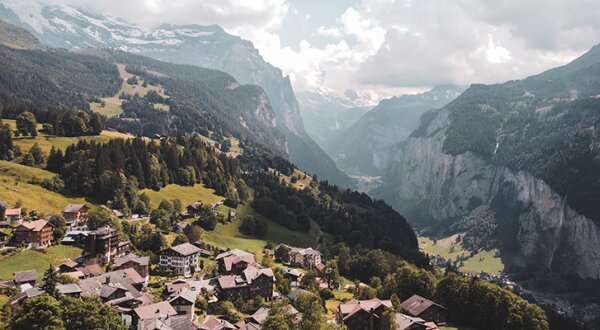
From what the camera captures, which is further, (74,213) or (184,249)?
(74,213)

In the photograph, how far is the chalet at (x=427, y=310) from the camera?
95.9 m

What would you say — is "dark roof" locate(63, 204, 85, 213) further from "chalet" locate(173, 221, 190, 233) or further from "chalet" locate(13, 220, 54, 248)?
"chalet" locate(173, 221, 190, 233)

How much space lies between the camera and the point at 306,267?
136m

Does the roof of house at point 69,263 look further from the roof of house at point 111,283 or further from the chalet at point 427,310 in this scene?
the chalet at point 427,310

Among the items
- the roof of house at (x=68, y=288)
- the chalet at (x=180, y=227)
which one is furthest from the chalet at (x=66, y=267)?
the chalet at (x=180, y=227)

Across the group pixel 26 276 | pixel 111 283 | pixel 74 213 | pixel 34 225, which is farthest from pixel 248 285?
→ pixel 74 213

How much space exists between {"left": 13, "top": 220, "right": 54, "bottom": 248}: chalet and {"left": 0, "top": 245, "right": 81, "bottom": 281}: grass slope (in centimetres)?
216

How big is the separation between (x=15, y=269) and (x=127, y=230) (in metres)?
32.8

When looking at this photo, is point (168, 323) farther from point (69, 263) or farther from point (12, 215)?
point (12, 215)

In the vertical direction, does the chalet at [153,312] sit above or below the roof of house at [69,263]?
below

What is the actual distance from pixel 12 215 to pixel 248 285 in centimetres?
5106

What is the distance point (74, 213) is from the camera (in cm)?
11881

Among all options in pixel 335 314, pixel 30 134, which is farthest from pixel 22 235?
pixel 30 134

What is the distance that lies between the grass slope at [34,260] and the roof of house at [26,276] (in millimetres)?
3104
